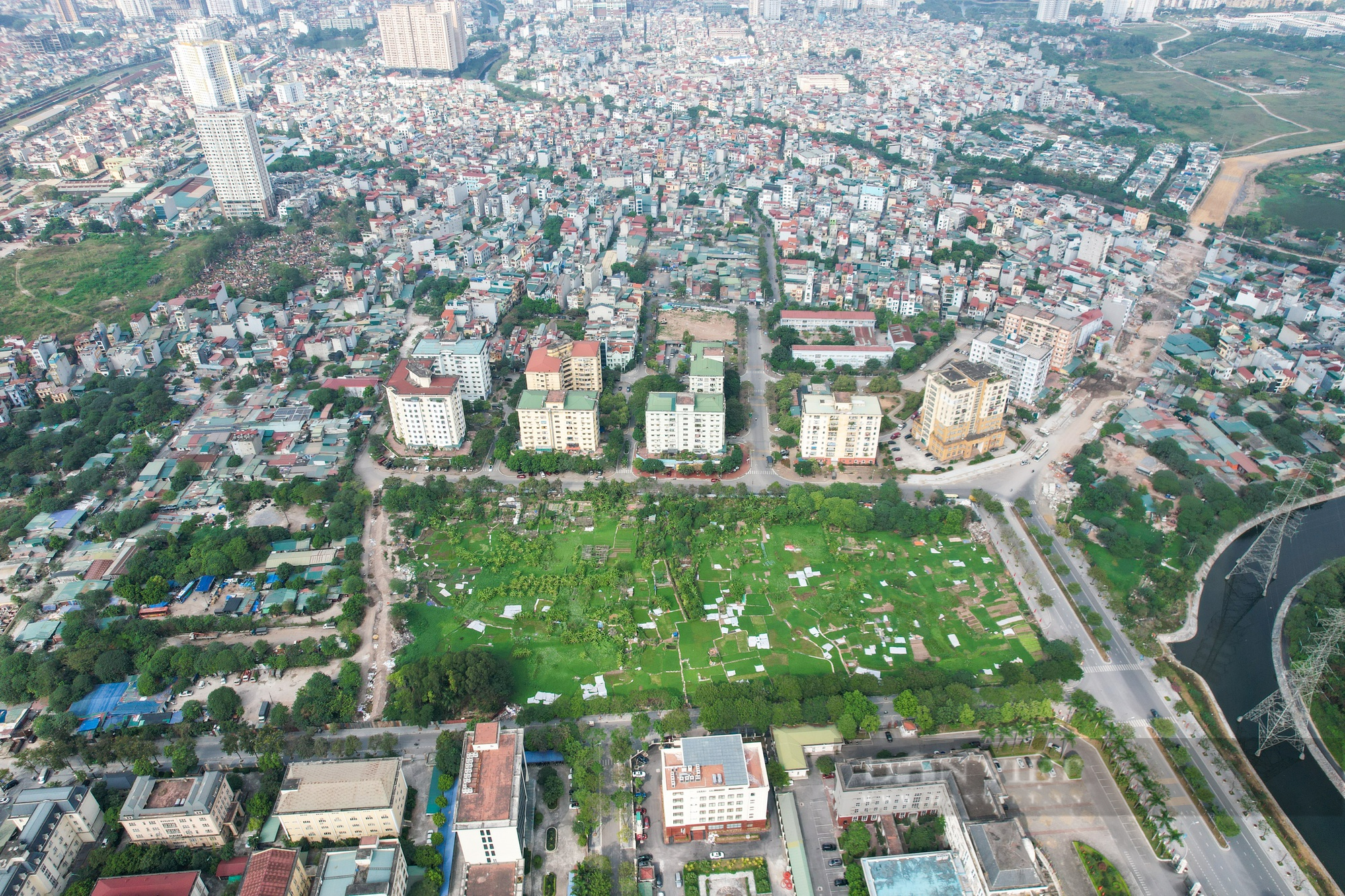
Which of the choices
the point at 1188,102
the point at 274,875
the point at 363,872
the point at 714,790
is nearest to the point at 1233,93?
the point at 1188,102

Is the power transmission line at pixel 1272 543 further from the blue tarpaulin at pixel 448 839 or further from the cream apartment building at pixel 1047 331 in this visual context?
the blue tarpaulin at pixel 448 839

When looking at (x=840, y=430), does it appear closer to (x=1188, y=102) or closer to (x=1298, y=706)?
(x=1298, y=706)

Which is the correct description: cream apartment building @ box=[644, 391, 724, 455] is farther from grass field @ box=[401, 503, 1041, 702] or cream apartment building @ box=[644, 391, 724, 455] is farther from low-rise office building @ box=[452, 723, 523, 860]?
low-rise office building @ box=[452, 723, 523, 860]

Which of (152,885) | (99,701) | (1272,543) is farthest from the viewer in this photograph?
(1272,543)

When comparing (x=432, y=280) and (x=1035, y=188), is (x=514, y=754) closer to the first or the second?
(x=432, y=280)

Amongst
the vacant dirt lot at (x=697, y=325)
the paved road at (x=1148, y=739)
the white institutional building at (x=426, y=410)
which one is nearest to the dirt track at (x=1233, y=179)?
the vacant dirt lot at (x=697, y=325)

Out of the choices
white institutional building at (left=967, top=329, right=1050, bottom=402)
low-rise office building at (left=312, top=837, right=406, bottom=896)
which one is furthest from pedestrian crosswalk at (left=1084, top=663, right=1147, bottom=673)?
low-rise office building at (left=312, top=837, right=406, bottom=896)
